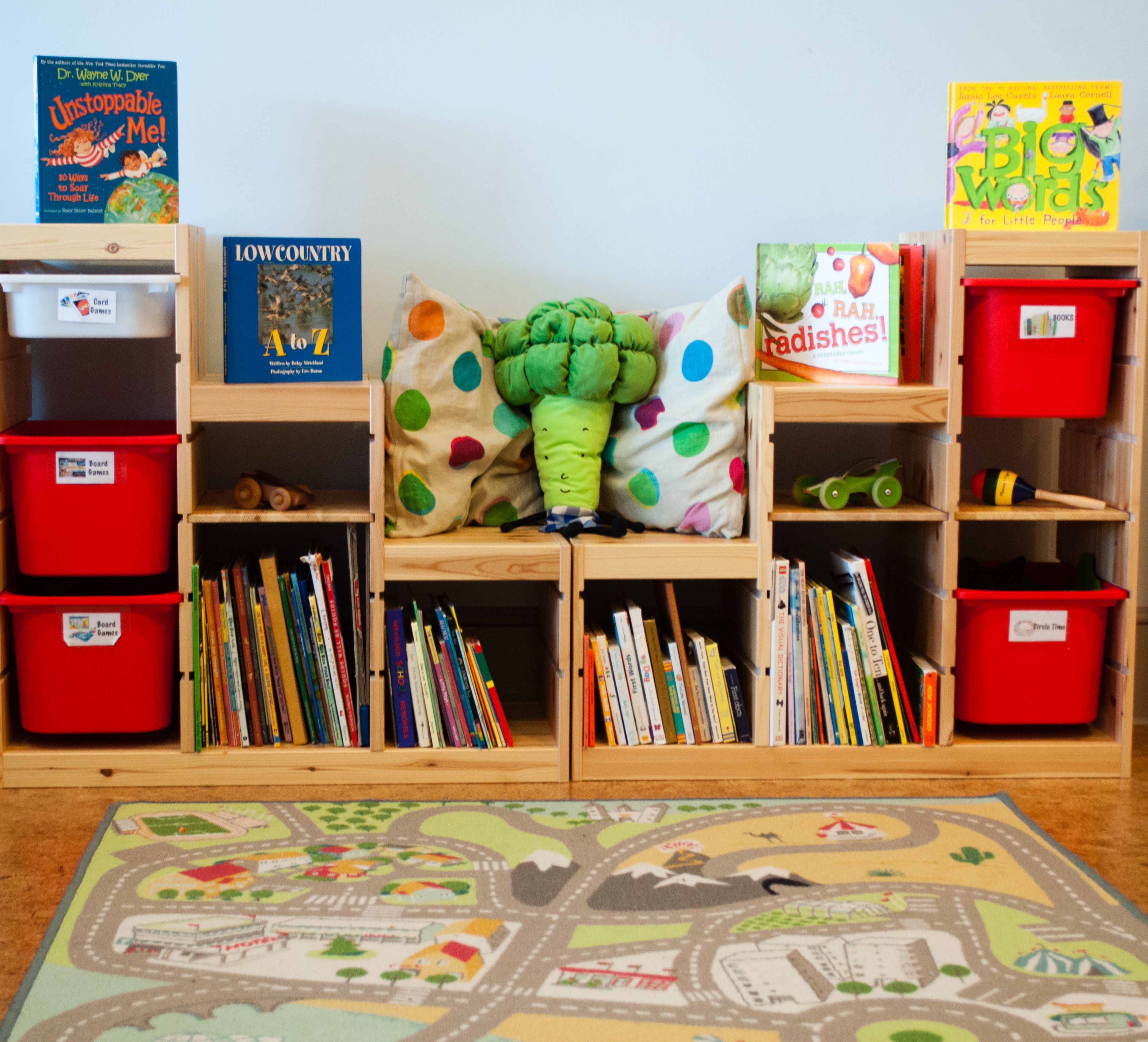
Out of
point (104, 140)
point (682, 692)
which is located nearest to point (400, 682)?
point (682, 692)

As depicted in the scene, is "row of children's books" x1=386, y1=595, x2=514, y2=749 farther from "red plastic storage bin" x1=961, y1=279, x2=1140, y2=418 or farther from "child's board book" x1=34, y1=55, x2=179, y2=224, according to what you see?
"red plastic storage bin" x1=961, y1=279, x2=1140, y2=418

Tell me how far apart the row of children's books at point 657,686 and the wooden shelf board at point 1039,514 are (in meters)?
0.55

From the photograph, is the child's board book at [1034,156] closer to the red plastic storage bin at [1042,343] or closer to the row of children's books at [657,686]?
the red plastic storage bin at [1042,343]

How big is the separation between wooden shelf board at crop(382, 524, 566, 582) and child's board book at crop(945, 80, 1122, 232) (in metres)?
1.01

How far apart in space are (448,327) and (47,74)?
826 millimetres

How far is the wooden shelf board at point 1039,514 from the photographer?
229 cm

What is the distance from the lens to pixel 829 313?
2.36 m

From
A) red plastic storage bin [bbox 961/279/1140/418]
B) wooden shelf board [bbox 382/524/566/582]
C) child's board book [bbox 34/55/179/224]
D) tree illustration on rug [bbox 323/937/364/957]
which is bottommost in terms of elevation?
tree illustration on rug [bbox 323/937/364/957]

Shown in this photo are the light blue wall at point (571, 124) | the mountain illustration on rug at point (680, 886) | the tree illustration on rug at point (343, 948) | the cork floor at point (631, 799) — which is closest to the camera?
the tree illustration on rug at point (343, 948)

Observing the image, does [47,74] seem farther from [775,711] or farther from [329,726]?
[775,711]

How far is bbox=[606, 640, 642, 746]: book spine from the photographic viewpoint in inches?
89.1

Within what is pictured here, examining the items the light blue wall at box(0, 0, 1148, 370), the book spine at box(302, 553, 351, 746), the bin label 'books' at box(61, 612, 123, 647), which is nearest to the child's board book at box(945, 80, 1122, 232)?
the light blue wall at box(0, 0, 1148, 370)

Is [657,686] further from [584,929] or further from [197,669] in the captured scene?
[197,669]

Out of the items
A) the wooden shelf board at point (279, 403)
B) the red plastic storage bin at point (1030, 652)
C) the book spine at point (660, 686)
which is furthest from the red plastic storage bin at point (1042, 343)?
the wooden shelf board at point (279, 403)
